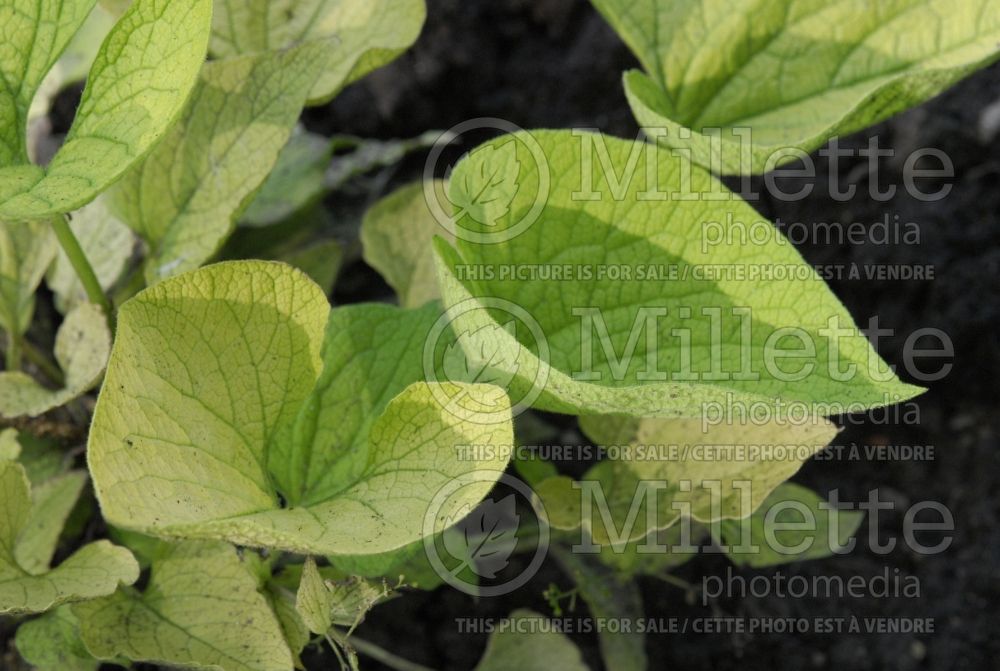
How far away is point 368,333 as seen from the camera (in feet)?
3.08

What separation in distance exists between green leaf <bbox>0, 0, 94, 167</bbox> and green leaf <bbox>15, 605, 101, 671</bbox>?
41 cm

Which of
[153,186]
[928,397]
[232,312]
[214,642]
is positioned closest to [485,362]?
A: [232,312]

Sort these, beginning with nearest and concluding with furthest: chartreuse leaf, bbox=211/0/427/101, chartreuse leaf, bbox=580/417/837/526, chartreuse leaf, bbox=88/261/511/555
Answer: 1. chartreuse leaf, bbox=88/261/511/555
2. chartreuse leaf, bbox=580/417/837/526
3. chartreuse leaf, bbox=211/0/427/101

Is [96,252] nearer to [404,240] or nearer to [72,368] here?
[72,368]

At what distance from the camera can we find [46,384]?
1116mm

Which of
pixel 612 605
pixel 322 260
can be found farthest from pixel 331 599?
pixel 322 260

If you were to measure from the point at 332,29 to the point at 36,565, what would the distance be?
61 centimetres

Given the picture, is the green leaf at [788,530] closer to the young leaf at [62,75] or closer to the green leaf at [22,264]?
the green leaf at [22,264]

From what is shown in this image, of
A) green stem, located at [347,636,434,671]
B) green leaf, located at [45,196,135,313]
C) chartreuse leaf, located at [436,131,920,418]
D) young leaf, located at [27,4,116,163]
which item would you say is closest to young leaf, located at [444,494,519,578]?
green stem, located at [347,636,434,671]

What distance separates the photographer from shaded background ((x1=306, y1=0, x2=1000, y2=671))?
1.16 m

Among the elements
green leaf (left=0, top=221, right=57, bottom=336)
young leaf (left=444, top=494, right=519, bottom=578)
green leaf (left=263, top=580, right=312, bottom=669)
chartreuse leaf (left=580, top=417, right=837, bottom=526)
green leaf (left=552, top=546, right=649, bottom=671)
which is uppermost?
green leaf (left=0, top=221, right=57, bottom=336)

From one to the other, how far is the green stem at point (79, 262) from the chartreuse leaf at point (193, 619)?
0.26 metres

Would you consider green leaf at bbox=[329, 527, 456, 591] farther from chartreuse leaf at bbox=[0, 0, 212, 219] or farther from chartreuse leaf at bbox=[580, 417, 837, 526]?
chartreuse leaf at bbox=[0, 0, 212, 219]

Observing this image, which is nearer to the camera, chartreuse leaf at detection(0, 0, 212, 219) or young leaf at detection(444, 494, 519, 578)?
chartreuse leaf at detection(0, 0, 212, 219)
